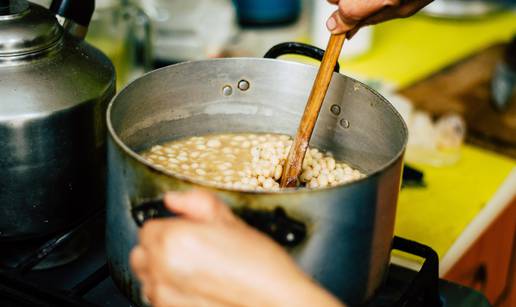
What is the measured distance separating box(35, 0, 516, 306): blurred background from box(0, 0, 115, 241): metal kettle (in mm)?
691

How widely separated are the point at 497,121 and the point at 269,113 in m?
1.06

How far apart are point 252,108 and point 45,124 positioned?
38cm

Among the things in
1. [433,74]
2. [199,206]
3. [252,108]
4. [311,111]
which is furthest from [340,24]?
[433,74]

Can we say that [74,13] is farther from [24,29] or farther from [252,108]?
[252,108]

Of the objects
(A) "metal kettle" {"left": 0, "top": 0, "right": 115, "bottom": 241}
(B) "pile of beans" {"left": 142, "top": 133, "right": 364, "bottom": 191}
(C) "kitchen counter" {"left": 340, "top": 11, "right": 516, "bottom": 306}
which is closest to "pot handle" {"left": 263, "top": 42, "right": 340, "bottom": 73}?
(B) "pile of beans" {"left": 142, "top": 133, "right": 364, "bottom": 191}

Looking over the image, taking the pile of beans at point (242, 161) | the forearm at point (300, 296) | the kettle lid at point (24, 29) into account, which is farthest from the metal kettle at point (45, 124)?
the forearm at point (300, 296)

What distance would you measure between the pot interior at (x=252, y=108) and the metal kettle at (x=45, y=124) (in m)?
0.06

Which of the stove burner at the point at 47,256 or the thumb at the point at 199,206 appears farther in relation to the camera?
the stove burner at the point at 47,256

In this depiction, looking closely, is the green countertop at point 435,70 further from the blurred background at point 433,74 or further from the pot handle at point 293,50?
the pot handle at point 293,50

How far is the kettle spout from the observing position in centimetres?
112

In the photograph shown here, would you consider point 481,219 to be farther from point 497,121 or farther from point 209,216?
point 209,216

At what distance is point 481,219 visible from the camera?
1.50m

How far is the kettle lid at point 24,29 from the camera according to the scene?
0.97m

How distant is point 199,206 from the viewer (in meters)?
0.71
